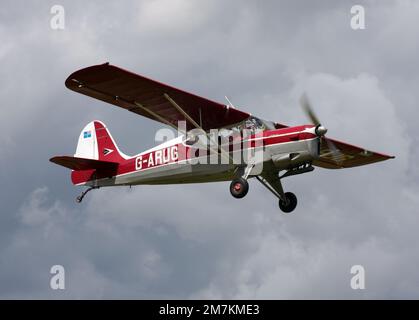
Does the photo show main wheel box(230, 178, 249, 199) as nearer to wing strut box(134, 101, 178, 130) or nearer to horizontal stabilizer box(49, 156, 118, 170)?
wing strut box(134, 101, 178, 130)

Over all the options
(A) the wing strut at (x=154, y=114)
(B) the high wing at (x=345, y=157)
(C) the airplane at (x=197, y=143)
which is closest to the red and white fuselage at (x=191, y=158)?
(C) the airplane at (x=197, y=143)

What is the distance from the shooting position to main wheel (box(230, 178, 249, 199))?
21906mm

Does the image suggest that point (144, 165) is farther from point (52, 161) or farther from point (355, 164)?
point (355, 164)

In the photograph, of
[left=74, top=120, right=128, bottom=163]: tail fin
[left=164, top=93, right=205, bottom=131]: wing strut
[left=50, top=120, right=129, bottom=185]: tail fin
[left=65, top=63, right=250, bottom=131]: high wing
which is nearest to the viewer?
[left=65, top=63, right=250, bottom=131]: high wing

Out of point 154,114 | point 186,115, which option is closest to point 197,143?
point 186,115

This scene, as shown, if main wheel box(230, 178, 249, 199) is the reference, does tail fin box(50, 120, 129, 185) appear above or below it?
above

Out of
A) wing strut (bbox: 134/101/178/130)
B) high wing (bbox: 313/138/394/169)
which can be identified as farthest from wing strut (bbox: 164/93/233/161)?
high wing (bbox: 313/138/394/169)

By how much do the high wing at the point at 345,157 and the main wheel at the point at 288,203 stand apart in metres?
2.17

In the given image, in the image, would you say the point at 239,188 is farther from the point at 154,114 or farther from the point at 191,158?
the point at 154,114

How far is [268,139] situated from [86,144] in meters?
7.30

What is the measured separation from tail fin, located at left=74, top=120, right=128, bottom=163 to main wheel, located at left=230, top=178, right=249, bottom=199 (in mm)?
5330

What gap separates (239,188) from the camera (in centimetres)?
2195

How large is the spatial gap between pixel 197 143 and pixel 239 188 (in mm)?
1977

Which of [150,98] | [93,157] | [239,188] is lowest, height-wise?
[239,188]
